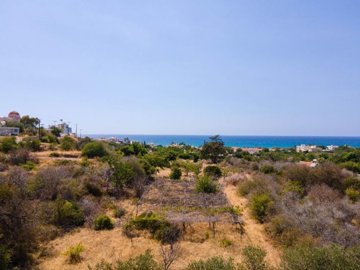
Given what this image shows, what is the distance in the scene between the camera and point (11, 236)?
11.5m

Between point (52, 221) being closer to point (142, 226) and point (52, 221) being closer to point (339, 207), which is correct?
point (142, 226)

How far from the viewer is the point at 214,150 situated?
4378cm

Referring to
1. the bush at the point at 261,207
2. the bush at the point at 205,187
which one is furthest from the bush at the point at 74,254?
the bush at the point at 205,187

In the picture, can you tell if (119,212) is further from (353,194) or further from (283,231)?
(353,194)

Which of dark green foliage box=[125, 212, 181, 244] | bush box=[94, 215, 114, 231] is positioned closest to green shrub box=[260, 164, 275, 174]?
dark green foliage box=[125, 212, 181, 244]

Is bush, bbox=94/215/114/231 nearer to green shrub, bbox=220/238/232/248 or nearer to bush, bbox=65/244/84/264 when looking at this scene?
bush, bbox=65/244/84/264

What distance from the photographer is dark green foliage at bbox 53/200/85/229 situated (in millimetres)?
15398

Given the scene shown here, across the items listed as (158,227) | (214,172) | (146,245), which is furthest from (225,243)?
(214,172)

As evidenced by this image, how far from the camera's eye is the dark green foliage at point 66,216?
15398 millimetres

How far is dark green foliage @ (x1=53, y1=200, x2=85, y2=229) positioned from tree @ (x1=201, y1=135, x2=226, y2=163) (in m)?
29.6

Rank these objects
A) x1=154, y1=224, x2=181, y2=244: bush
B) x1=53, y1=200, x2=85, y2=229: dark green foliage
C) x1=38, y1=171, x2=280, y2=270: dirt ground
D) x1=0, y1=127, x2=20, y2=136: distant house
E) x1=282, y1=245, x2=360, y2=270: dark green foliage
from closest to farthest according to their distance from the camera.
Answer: x1=282, y1=245, x2=360, y2=270: dark green foliage, x1=38, y1=171, x2=280, y2=270: dirt ground, x1=154, y1=224, x2=181, y2=244: bush, x1=53, y1=200, x2=85, y2=229: dark green foliage, x1=0, y1=127, x2=20, y2=136: distant house

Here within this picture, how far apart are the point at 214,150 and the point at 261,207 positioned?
27.4 meters

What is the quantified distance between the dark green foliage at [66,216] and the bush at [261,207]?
9.21 meters

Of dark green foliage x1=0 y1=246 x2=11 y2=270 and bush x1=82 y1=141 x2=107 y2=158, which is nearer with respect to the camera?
dark green foliage x1=0 y1=246 x2=11 y2=270
